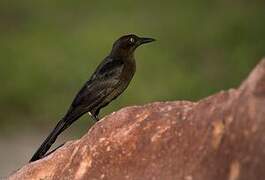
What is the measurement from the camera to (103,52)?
23672 mm

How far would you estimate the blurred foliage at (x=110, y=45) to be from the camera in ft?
72.4

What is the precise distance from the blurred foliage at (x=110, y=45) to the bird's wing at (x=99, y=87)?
750 cm

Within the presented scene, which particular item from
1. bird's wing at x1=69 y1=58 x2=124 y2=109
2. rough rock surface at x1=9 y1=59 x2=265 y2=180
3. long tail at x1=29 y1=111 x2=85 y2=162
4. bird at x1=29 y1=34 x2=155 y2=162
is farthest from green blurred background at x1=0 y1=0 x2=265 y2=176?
rough rock surface at x1=9 y1=59 x2=265 y2=180

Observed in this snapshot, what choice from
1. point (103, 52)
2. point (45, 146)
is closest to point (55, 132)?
point (45, 146)

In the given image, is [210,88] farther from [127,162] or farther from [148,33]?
[127,162]

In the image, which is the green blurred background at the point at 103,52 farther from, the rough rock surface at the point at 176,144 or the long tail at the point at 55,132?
the rough rock surface at the point at 176,144

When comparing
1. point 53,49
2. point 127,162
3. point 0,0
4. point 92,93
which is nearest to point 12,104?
point 53,49

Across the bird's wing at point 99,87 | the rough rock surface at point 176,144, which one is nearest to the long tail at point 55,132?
the bird's wing at point 99,87

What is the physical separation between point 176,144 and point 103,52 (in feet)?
47.7

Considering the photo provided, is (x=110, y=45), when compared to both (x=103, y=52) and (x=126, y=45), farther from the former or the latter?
(x=126, y=45)

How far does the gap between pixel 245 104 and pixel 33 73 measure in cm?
1480

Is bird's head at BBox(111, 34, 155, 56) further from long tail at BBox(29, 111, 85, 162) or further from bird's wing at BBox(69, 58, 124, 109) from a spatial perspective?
long tail at BBox(29, 111, 85, 162)

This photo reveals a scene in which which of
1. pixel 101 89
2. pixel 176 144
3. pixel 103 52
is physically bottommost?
pixel 103 52

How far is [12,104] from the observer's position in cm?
2214
